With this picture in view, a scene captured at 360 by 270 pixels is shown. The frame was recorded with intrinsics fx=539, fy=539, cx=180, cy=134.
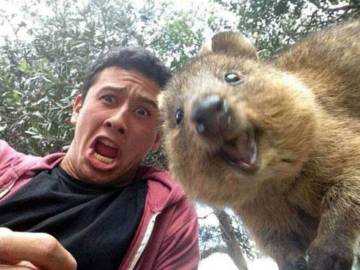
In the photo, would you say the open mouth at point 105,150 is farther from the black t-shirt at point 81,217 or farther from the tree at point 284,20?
the tree at point 284,20

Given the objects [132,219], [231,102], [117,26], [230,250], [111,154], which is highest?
[117,26]

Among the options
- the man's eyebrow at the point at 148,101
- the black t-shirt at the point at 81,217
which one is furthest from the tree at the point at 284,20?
the black t-shirt at the point at 81,217

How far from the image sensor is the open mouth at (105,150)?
2.03 meters

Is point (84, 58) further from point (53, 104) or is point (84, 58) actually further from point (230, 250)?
point (230, 250)

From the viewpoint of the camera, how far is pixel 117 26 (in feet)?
10.3

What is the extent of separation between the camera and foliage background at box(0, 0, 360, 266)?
2555 mm

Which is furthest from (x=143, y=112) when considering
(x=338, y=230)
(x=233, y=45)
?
(x=338, y=230)

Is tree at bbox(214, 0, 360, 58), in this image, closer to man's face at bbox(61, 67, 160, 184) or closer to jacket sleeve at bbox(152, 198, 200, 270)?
man's face at bbox(61, 67, 160, 184)

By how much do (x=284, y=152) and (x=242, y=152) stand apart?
120mm

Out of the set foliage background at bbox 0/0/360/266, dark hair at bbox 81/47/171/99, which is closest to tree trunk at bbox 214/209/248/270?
foliage background at bbox 0/0/360/266

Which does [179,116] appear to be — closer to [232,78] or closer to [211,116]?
[232,78]

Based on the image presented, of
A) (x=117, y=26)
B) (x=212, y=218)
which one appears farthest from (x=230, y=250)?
(x=117, y=26)

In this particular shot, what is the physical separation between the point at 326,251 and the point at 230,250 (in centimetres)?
147

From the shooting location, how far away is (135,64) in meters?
2.15
